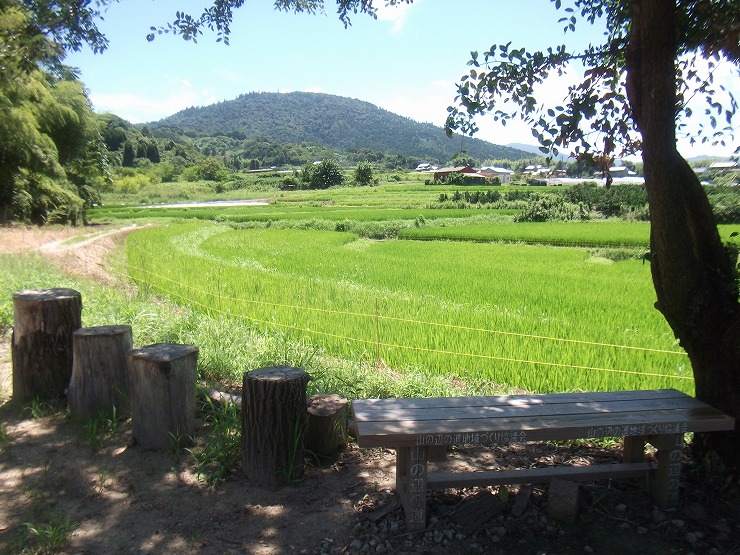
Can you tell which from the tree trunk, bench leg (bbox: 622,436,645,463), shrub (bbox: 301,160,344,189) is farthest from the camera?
shrub (bbox: 301,160,344,189)

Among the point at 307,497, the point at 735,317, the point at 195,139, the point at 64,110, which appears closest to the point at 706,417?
the point at 735,317

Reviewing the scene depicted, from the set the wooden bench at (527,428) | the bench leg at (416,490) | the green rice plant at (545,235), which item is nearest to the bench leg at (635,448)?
the wooden bench at (527,428)

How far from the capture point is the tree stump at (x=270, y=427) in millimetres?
3104

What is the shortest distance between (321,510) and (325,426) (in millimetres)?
568

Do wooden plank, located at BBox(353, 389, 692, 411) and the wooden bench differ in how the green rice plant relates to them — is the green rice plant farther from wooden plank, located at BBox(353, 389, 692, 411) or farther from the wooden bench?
the wooden bench

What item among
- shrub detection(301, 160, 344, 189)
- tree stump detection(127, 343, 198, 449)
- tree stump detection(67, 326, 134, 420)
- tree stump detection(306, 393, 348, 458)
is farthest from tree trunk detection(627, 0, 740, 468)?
shrub detection(301, 160, 344, 189)

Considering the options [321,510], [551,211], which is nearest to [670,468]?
[321,510]

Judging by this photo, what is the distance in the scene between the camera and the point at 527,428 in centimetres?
265

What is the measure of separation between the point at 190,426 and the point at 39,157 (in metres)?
20.9

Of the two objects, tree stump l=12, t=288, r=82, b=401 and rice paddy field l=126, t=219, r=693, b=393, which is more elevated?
tree stump l=12, t=288, r=82, b=401

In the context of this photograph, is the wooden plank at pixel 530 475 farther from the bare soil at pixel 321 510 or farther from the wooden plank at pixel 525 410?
the wooden plank at pixel 525 410

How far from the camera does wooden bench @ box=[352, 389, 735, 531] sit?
2.64m

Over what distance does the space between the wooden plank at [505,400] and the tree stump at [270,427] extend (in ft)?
1.37

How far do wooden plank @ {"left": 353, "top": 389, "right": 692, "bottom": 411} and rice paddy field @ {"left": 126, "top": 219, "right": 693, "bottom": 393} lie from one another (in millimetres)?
1754
